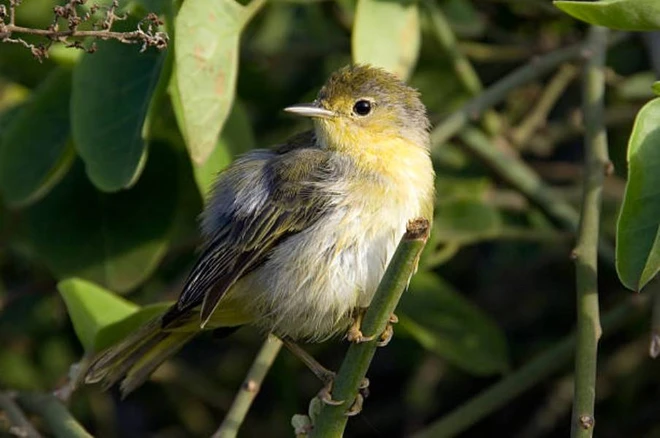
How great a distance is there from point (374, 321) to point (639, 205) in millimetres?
662

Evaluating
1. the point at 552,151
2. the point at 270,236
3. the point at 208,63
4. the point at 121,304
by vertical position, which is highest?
the point at 552,151

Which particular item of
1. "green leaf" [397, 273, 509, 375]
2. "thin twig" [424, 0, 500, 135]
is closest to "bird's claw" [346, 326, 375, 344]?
"green leaf" [397, 273, 509, 375]

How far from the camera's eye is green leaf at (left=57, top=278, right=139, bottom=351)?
11.1 feet

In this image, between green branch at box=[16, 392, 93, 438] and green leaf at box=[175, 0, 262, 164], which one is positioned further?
green leaf at box=[175, 0, 262, 164]

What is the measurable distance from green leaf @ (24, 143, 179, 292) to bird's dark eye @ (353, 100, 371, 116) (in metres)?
0.83

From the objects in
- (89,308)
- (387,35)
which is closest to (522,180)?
(387,35)

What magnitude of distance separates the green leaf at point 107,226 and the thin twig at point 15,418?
680 millimetres

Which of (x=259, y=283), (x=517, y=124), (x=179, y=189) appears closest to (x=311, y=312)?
(x=259, y=283)

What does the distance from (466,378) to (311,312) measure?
1.72 meters

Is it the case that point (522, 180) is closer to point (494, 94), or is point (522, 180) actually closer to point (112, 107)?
point (494, 94)

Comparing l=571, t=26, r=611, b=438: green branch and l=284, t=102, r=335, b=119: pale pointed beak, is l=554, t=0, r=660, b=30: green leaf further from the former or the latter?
l=284, t=102, r=335, b=119: pale pointed beak

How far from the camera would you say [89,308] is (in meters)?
3.41

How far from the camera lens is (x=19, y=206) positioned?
3.93 meters

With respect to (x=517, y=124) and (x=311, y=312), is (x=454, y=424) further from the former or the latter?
(x=517, y=124)
